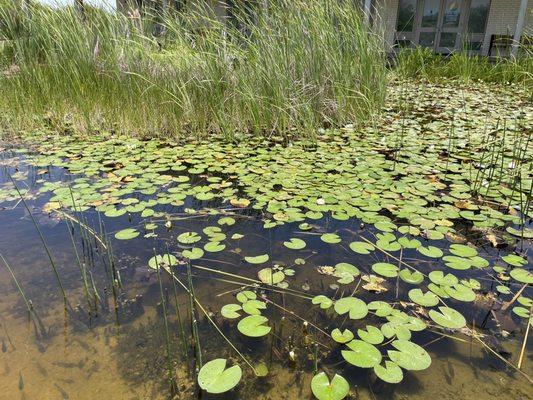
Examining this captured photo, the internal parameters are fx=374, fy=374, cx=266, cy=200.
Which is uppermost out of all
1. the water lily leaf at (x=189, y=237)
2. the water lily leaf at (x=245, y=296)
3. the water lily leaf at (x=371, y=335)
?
the water lily leaf at (x=189, y=237)

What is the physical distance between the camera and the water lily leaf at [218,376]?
2.93 feet

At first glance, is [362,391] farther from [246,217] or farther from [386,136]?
[386,136]

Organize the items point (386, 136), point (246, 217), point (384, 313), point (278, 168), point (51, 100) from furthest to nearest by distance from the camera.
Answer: point (51, 100), point (386, 136), point (278, 168), point (246, 217), point (384, 313)

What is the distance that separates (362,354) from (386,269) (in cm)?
44

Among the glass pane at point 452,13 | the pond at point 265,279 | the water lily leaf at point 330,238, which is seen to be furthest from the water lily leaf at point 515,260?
the glass pane at point 452,13

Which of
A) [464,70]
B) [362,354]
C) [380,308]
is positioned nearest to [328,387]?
[362,354]

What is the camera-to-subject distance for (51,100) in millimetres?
3221

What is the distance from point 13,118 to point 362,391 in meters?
3.50

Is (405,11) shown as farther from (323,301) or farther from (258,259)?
(323,301)

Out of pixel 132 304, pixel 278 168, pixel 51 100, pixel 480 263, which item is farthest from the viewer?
pixel 51 100

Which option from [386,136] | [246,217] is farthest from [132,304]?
[386,136]

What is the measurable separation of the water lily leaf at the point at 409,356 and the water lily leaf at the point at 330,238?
565mm

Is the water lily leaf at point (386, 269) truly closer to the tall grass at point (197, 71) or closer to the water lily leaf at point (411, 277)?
the water lily leaf at point (411, 277)

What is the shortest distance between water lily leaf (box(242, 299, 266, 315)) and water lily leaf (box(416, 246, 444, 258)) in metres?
0.68
